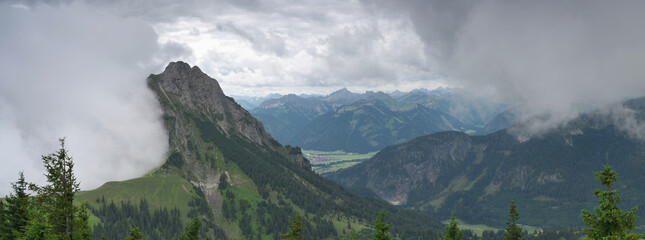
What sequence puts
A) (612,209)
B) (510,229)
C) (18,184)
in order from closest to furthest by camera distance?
(612,209), (18,184), (510,229)

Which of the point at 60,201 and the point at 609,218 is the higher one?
the point at 60,201

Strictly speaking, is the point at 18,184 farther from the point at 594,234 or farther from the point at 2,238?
the point at 594,234

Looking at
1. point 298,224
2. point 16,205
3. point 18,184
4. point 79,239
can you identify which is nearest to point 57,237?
point 79,239

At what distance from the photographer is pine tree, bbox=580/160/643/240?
33.6 metres

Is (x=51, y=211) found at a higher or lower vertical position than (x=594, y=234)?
higher

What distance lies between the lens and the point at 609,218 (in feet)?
112

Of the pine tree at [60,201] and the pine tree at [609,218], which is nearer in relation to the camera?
the pine tree at [609,218]

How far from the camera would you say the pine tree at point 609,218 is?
33625mm

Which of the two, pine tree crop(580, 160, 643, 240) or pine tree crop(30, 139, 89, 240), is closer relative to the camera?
pine tree crop(580, 160, 643, 240)

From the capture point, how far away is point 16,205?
5159cm

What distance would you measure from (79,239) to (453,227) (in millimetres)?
51628

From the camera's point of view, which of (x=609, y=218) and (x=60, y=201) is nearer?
(x=609, y=218)

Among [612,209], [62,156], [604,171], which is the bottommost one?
[612,209]

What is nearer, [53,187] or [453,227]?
[53,187]
